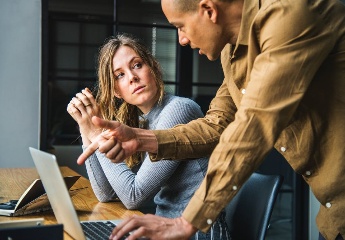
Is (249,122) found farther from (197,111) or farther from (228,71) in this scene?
(197,111)

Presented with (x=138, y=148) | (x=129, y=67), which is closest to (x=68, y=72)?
(x=129, y=67)

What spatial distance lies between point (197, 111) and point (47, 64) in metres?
1.97

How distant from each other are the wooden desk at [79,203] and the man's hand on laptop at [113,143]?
235 mm

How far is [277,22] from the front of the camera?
52.0 inches

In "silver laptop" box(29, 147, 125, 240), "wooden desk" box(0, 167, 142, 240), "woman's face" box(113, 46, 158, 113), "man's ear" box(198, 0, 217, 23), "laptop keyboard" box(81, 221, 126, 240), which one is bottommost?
"wooden desk" box(0, 167, 142, 240)

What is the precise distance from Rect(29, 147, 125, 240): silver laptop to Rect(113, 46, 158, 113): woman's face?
2.41 ft

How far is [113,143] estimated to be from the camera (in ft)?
5.08

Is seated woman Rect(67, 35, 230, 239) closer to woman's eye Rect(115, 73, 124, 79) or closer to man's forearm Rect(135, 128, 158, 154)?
woman's eye Rect(115, 73, 124, 79)

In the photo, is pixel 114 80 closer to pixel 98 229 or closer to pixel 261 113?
pixel 98 229

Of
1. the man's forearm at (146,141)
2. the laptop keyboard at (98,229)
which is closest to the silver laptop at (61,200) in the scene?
the laptop keyboard at (98,229)

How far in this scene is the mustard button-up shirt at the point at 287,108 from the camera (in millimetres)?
1271

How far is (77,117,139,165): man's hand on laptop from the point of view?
1529 millimetres

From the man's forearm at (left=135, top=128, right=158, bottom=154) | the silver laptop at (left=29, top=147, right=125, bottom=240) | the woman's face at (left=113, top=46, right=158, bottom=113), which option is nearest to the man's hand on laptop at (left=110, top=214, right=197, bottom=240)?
the silver laptop at (left=29, top=147, right=125, bottom=240)

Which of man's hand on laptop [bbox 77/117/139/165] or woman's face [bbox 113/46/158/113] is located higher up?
woman's face [bbox 113/46/158/113]
